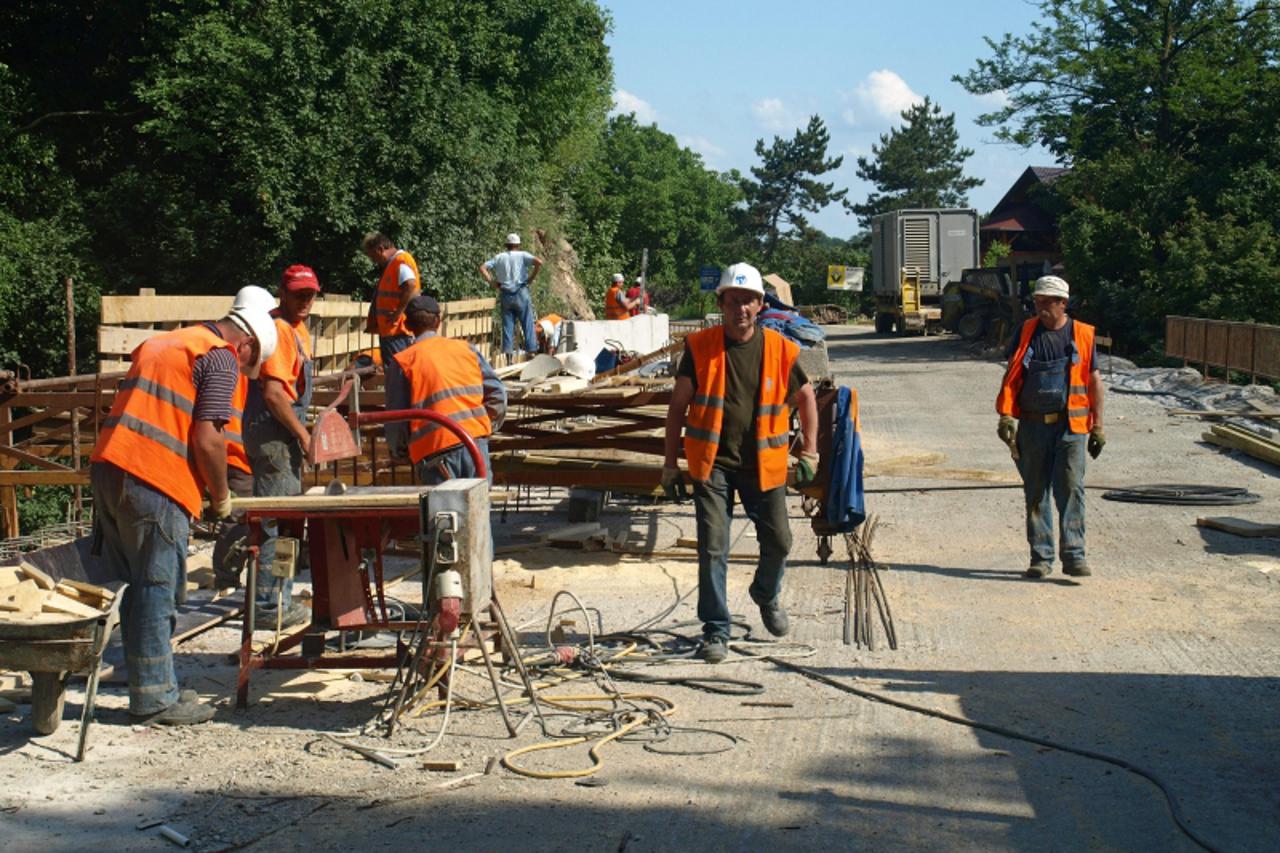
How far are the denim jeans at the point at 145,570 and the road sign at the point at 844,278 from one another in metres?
56.3

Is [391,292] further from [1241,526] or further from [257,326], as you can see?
[1241,526]

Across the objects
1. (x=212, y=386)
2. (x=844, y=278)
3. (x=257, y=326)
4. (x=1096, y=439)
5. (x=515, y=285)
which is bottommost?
(x=1096, y=439)

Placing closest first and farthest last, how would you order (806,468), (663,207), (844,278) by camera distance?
(806,468)
(844,278)
(663,207)

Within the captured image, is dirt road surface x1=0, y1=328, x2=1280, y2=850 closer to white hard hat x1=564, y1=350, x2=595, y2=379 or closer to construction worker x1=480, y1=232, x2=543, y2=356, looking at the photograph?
white hard hat x1=564, y1=350, x2=595, y2=379

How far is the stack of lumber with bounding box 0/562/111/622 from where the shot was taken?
595cm

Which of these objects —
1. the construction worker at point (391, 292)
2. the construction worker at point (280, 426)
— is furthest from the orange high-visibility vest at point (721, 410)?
the construction worker at point (391, 292)

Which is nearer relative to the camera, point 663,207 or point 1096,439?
point 1096,439

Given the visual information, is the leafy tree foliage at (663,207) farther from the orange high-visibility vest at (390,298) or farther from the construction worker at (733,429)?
the construction worker at (733,429)

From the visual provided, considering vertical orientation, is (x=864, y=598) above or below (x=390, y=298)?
below

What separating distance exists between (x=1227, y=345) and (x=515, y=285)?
12396 millimetres

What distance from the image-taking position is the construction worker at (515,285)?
16938 mm

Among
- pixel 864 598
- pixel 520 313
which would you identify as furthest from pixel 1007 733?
pixel 520 313

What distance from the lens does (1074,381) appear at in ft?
30.0

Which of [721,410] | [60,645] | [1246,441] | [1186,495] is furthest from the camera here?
[1246,441]
